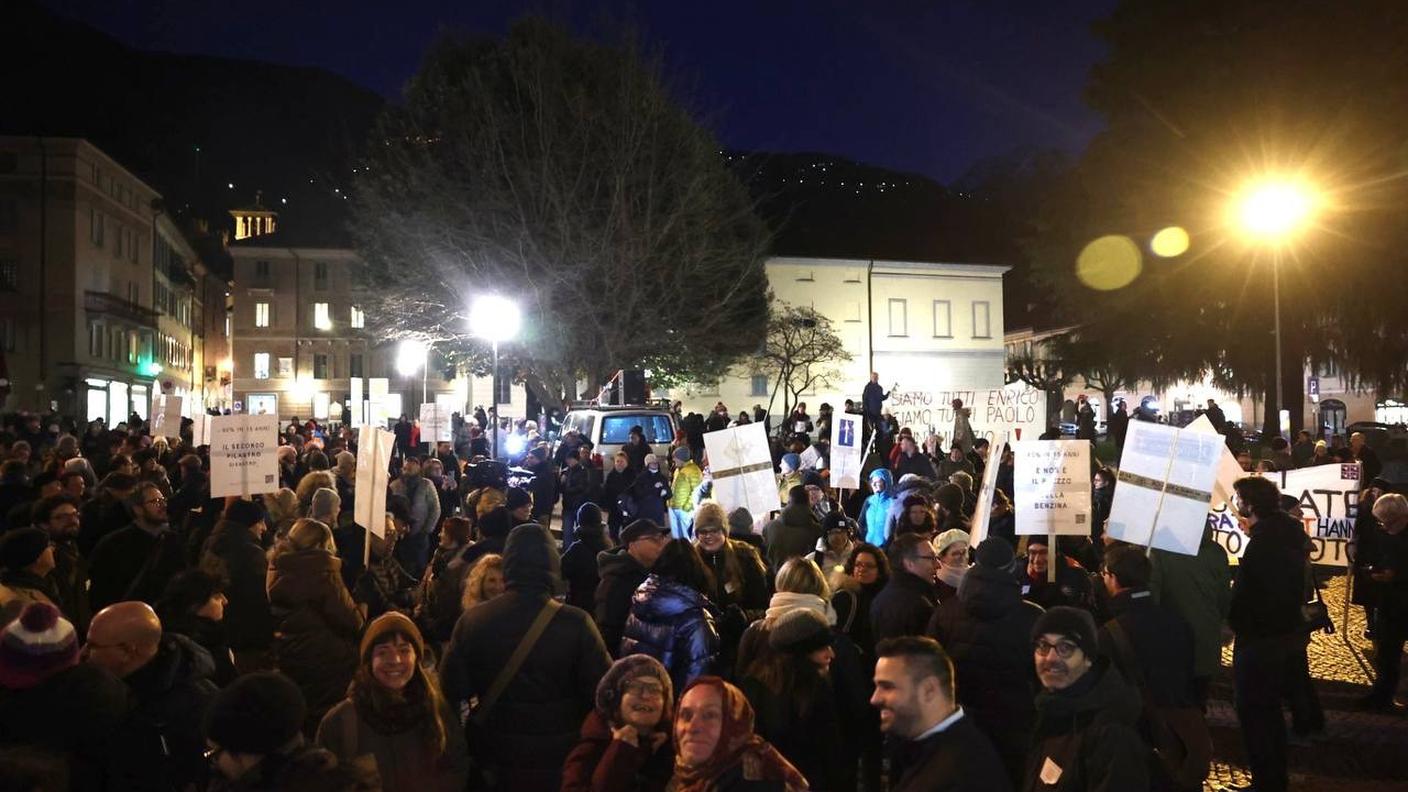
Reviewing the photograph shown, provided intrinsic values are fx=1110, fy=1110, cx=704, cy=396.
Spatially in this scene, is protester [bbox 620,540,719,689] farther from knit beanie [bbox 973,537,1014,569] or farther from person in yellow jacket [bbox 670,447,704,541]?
person in yellow jacket [bbox 670,447,704,541]

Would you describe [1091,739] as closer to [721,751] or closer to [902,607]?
[721,751]

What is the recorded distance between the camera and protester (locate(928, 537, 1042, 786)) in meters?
5.52

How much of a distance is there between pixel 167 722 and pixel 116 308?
206 ft

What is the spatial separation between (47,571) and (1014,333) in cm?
7947

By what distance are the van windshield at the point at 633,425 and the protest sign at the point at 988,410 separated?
4969 millimetres

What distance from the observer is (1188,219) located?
105 feet

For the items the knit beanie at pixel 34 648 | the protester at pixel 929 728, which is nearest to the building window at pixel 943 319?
the protester at pixel 929 728

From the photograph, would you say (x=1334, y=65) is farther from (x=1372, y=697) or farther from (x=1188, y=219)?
(x=1372, y=697)

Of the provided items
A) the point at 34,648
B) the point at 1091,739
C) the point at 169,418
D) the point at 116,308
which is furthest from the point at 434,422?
the point at 116,308

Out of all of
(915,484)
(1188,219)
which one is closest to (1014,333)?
(1188,219)

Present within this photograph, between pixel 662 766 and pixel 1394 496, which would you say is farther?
pixel 1394 496

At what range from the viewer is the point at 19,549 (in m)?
5.99

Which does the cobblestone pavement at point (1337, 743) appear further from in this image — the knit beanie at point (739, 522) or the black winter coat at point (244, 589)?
the black winter coat at point (244, 589)

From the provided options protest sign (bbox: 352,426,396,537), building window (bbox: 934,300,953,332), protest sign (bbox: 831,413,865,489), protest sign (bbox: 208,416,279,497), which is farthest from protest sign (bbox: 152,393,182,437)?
building window (bbox: 934,300,953,332)
